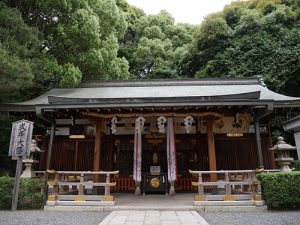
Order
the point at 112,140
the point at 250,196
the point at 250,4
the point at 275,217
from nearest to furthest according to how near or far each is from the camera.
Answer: the point at 275,217 < the point at 250,196 < the point at 112,140 < the point at 250,4

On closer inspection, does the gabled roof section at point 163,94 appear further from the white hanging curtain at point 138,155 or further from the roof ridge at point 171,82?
the white hanging curtain at point 138,155

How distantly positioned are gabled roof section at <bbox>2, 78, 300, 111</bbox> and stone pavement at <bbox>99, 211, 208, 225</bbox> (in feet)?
11.7

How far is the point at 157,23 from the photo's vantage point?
34031 mm

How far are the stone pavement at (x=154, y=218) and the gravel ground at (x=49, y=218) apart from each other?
0.43 m

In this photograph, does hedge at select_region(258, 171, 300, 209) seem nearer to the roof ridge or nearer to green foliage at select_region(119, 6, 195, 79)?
the roof ridge

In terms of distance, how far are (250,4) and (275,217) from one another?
31.8 metres

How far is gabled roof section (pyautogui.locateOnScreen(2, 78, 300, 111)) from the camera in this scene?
884 cm

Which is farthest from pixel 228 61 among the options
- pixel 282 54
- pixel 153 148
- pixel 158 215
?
pixel 158 215

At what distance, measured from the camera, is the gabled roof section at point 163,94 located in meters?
8.84

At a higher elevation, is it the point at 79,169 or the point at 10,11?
the point at 10,11

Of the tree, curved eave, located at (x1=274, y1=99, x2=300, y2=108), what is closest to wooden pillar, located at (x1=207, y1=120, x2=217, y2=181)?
curved eave, located at (x1=274, y1=99, x2=300, y2=108)

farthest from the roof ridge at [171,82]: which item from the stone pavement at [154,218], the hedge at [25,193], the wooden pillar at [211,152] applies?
the stone pavement at [154,218]

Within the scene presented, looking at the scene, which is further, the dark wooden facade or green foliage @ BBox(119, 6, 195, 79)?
green foliage @ BBox(119, 6, 195, 79)

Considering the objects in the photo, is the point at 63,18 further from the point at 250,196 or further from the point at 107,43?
the point at 250,196
